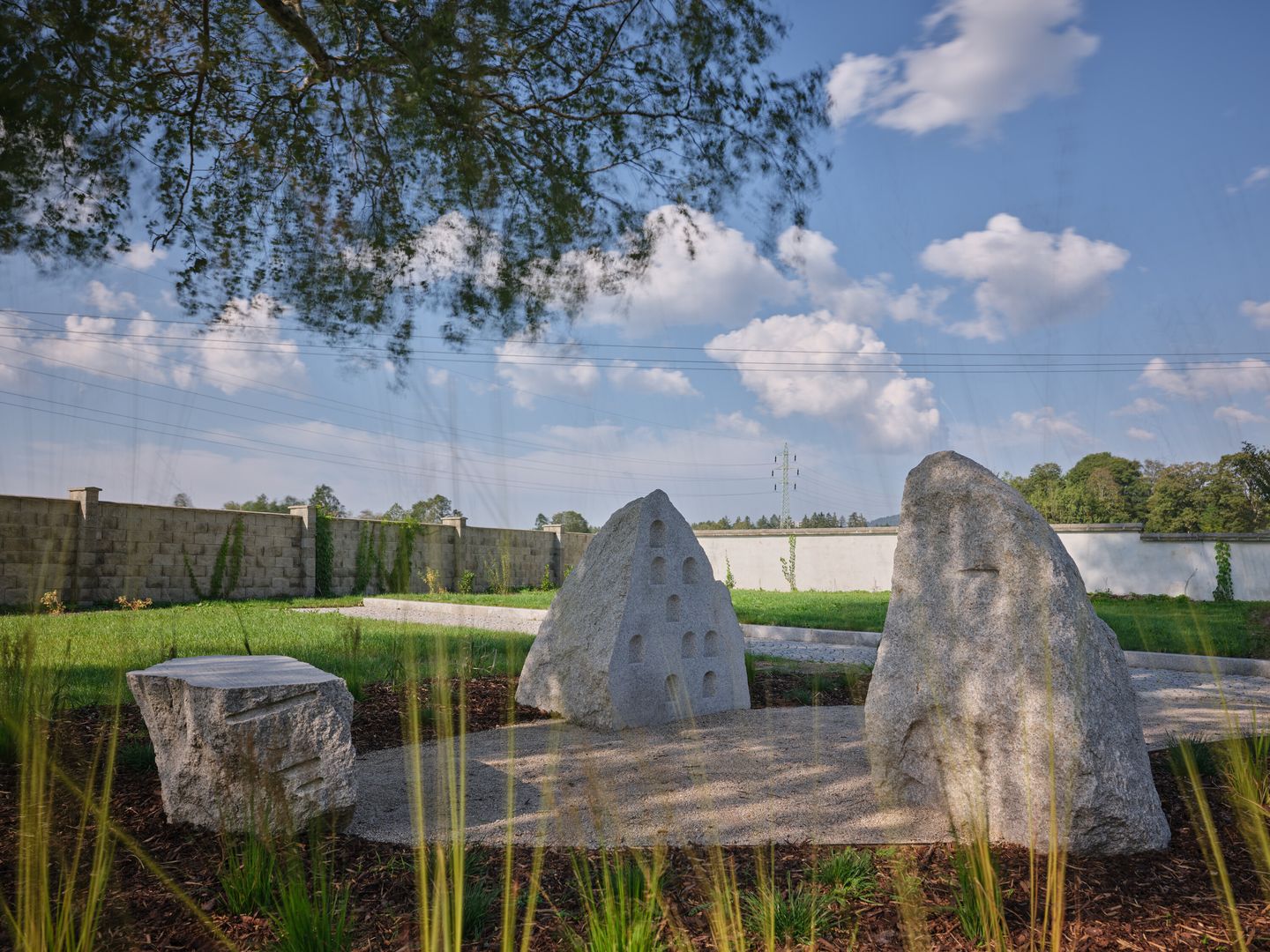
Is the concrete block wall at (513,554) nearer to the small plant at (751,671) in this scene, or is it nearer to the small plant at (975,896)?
the small plant at (751,671)

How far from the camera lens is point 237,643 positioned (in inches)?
361

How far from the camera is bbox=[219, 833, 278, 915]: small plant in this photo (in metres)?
2.80

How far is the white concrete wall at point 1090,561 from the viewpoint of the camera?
18.1 metres

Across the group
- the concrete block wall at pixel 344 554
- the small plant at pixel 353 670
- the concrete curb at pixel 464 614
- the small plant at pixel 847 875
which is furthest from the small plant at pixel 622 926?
the concrete block wall at pixel 344 554

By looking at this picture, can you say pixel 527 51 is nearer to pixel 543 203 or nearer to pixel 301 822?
pixel 543 203

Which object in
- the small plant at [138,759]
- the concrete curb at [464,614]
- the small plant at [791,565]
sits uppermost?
the small plant at [791,565]

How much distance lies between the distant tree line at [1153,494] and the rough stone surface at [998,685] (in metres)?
22.3

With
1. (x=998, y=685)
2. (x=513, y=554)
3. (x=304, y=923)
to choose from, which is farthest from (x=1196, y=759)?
(x=513, y=554)

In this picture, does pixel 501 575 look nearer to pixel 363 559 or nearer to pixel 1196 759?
pixel 1196 759

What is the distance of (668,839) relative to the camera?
3.46 metres

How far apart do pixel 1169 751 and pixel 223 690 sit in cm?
470

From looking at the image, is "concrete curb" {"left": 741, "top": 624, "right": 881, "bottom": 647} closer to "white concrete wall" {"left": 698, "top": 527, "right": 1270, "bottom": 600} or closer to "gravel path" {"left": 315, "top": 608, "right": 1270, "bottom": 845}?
"gravel path" {"left": 315, "top": 608, "right": 1270, "bottom": 845}

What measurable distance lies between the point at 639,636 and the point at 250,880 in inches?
132

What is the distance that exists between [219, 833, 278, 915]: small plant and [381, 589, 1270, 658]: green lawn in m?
6.85
